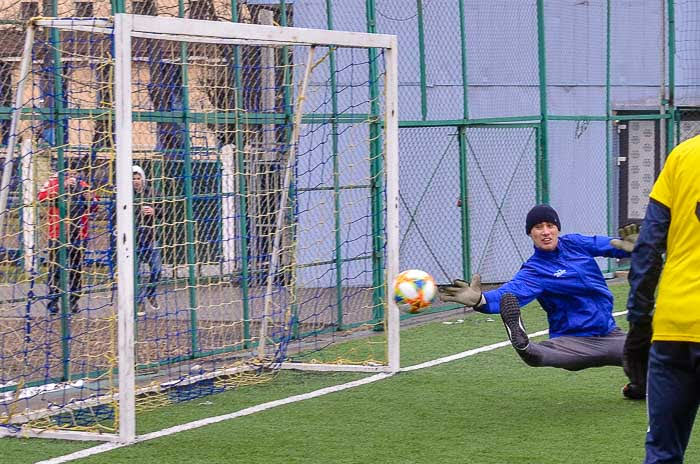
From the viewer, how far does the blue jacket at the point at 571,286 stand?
8180 millimetres

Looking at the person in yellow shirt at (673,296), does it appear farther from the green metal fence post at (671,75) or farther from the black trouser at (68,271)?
the green metal fence post at (671,75)

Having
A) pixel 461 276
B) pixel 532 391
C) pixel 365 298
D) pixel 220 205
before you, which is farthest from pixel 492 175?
pixel 532 391

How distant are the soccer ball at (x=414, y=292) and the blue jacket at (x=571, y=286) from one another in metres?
0.49

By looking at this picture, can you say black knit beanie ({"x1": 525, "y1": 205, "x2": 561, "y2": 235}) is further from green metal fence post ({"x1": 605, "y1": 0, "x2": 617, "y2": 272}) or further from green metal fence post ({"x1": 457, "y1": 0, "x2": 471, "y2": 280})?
green metal fence post ({"x1": 605, "y1": 0, "x2": 617, "y2": 272})

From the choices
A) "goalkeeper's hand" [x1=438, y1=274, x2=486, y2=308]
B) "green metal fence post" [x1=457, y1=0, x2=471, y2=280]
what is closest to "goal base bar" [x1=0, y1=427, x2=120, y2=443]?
"goalkeeper's hand" [x1=438, y1=274, x2=486, y2=308]

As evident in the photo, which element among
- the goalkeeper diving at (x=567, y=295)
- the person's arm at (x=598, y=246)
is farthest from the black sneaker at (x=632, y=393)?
the person's arm at (x=598, y=246)

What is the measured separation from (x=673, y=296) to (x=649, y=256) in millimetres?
192

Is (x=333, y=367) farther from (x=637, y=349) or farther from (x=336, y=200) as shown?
(x=637, y=349)

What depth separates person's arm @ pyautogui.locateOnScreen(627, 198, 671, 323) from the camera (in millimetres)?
4957

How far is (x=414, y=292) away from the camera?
8125mm

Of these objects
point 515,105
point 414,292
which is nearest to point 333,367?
point 414,292

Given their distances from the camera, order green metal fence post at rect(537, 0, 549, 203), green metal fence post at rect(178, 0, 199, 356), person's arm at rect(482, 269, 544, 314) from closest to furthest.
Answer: person's arm at rect(482, 269, 544, 314), green metal fence post at rect(178, 0, 199, 356), green metal fence post at rect(537, 0, 549, 203)

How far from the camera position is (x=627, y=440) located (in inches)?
281

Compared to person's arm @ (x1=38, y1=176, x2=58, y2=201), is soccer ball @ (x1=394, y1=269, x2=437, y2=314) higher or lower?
lower
